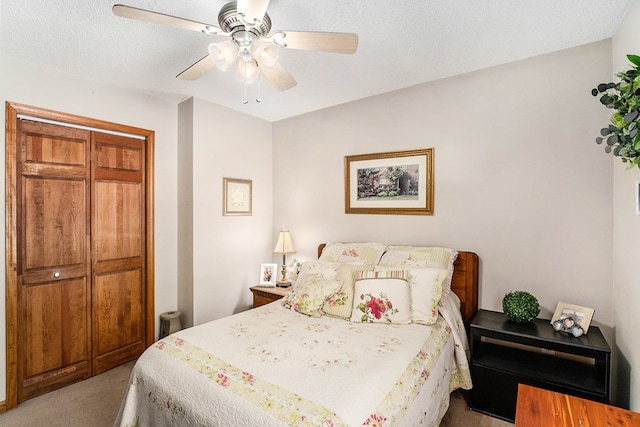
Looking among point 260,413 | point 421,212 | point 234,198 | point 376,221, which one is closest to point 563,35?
point 421,212

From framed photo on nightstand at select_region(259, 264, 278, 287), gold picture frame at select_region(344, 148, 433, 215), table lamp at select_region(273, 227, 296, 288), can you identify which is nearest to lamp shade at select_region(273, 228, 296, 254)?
table lamp at select_region(273, 227, 296, 288)

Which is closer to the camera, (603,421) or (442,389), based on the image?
(603,421)

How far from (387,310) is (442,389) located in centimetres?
56

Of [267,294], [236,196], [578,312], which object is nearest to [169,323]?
[267,294]

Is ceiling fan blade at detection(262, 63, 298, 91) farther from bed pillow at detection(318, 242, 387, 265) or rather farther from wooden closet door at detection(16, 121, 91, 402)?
wooden closet door at detection(16, 121, 91, 402)

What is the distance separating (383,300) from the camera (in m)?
2.22

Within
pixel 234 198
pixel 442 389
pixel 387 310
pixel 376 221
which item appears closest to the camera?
pixel 442 389

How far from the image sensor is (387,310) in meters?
2.19

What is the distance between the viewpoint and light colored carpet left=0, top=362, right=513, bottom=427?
217cm

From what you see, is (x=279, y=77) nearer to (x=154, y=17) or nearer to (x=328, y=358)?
(x=154, y=17)

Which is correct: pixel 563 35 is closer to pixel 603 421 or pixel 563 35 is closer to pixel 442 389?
pixel 603 421

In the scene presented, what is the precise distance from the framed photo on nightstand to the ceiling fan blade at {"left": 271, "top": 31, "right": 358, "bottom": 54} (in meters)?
2.45

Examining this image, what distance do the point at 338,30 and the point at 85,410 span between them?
3.20 metres

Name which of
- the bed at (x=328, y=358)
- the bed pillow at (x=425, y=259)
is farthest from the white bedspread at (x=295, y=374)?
the bed pillow at (x=425, y=259)
